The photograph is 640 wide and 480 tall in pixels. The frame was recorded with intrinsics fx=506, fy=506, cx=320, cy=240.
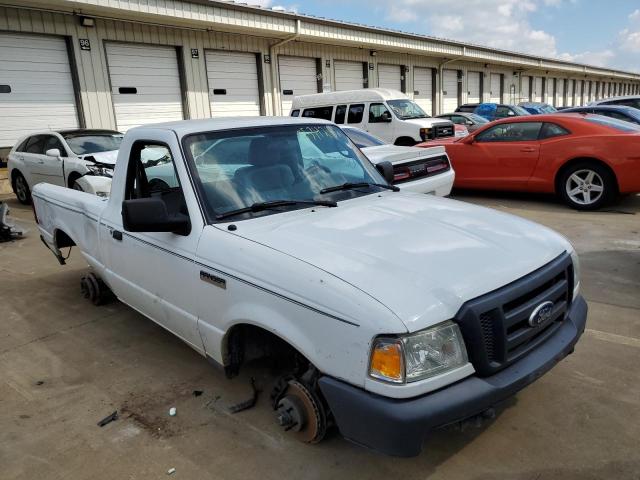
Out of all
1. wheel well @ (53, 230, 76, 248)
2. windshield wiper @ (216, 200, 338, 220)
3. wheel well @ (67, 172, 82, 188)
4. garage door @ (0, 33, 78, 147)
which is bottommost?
wheel well @ (53, 230, 76, 248)

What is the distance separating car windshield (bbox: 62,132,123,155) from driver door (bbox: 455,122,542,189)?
21.2 ft

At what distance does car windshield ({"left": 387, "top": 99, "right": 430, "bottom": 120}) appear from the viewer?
13.7 m

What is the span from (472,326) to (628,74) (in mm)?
65879

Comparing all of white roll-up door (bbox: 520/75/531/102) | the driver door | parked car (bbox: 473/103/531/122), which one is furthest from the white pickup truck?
white roll-up door (bbox: 520/75/531/102)

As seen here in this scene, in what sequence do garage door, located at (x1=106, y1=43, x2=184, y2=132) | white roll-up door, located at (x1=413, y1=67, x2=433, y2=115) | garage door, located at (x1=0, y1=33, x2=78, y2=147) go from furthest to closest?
white roll-up door, located at (x1=413, y1=67, x2=433, y2=115), garage door, located at (x1=106, y1=43, x2=184, y2=132), garage door, located at (x1=0, y1=33, x2=78, y2=147)

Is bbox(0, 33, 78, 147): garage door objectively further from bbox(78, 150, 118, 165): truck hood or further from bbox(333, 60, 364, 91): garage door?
bbox(333, 60, 364, 91): garage door

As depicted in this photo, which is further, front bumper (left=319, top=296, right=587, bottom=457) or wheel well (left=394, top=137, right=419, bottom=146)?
wheel well (left=394, top=137, right=419, bottom=146)

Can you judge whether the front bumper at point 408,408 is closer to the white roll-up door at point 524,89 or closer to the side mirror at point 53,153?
the side mirror at point 53,153

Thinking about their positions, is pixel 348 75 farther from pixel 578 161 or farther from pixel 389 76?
pixel 578 161

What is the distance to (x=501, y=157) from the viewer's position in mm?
8695

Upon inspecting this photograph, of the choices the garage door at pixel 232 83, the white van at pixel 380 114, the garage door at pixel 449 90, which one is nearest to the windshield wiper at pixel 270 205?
the white van at pixel 380 114

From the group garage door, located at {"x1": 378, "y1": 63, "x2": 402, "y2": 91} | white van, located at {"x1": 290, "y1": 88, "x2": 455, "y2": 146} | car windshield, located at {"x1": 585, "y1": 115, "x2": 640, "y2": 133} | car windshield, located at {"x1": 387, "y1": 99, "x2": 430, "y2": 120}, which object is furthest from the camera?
garage door, located at {"x1": 378, "y1": 63, "x2": 402, "y2": 91}

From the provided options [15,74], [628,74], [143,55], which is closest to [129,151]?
[15,74]

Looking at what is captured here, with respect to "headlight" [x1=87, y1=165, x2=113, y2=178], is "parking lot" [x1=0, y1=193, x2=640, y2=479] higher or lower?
lower
